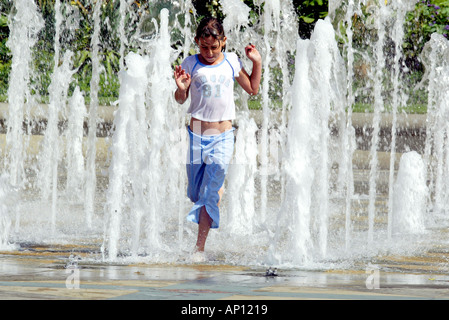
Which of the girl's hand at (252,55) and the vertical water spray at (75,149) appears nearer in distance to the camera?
the girl's hand at (252,55)

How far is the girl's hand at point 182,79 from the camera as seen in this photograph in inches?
211

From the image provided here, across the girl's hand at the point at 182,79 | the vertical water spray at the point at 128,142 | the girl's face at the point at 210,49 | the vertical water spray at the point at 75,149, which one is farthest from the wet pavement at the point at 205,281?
the vertical water spray at the point at 75,149

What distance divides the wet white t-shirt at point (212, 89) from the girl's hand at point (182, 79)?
13 cm

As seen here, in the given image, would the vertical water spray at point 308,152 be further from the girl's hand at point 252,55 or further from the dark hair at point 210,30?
the dark hair at point 210,30

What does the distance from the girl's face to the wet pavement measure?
1158 mm

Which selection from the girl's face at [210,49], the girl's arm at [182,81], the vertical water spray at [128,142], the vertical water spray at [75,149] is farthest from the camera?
the vertical water spray at [75,149]

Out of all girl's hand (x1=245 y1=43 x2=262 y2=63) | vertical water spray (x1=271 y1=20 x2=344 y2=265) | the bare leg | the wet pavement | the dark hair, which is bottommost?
the wet pavement

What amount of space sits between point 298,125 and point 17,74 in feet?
19.9

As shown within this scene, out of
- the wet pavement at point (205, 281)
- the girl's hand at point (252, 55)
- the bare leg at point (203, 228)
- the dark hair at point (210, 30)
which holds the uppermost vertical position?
the dark hair at point (210, 30)

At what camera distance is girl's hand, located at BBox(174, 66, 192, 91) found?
17.5 feet

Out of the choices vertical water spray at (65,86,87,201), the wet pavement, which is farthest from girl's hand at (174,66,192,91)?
vertical water spray at (65,86,87,201)

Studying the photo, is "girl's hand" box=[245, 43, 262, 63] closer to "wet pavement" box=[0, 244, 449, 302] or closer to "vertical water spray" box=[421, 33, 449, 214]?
"wet pavement" box=[0, 244, 449, 302]

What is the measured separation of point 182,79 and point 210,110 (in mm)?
252

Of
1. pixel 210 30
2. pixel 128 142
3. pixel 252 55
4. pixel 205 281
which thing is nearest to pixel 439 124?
pixel 128 142
